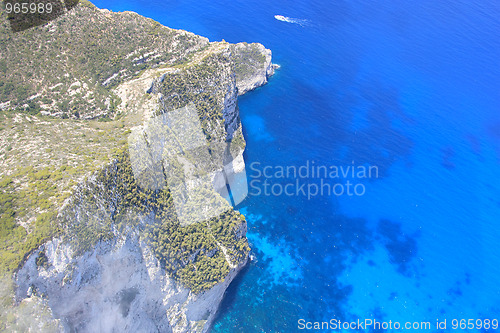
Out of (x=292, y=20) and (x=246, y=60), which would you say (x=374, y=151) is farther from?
(x=292, y=20)

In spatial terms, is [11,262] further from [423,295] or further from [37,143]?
[423,295]

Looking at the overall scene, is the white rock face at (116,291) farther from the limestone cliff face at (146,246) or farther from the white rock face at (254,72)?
the white rock face at (254,72)

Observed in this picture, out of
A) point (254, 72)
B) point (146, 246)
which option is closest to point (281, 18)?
point (254, 72)

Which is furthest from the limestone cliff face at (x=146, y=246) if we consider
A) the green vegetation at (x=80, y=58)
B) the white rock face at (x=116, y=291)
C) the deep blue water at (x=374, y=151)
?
the deep blue water at (x=374, y=151)

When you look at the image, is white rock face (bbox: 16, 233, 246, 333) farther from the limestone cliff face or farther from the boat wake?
the boat wake

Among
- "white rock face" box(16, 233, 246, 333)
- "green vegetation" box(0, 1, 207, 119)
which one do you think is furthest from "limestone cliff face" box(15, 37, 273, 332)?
"green vegetation" box(0, 1, 207, 119)

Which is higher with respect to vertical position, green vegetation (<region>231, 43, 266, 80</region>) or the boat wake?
the boat wake
